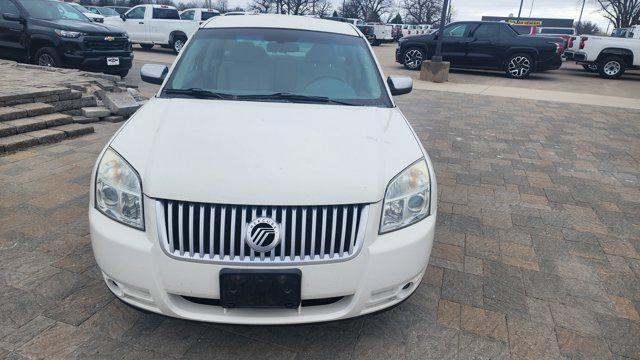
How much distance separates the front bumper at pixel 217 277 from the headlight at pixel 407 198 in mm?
59

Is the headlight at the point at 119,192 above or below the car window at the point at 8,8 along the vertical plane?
below

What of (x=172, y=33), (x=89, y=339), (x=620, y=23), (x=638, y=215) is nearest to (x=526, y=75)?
(x=638, y=215)

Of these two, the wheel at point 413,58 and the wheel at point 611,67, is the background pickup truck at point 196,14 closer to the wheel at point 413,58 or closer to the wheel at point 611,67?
the wheel at point 413,58

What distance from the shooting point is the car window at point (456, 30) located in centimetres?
1420

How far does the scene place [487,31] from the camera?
13875mm

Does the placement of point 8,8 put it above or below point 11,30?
above

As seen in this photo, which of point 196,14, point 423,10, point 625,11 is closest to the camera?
point 196,14

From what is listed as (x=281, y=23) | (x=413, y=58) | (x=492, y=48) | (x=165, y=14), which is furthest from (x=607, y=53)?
(x=165, y=14)

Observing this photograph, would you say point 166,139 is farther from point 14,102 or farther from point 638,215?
point 14,102

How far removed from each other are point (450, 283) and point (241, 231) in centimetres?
167

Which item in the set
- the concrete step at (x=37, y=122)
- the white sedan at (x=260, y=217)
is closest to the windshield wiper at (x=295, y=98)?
the white sedan at (x=260, y=217)

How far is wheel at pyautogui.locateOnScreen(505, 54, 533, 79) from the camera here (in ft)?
45.1

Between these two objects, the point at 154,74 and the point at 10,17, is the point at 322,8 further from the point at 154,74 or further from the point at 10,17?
the point at 154,74

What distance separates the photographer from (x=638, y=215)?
13.9ft
